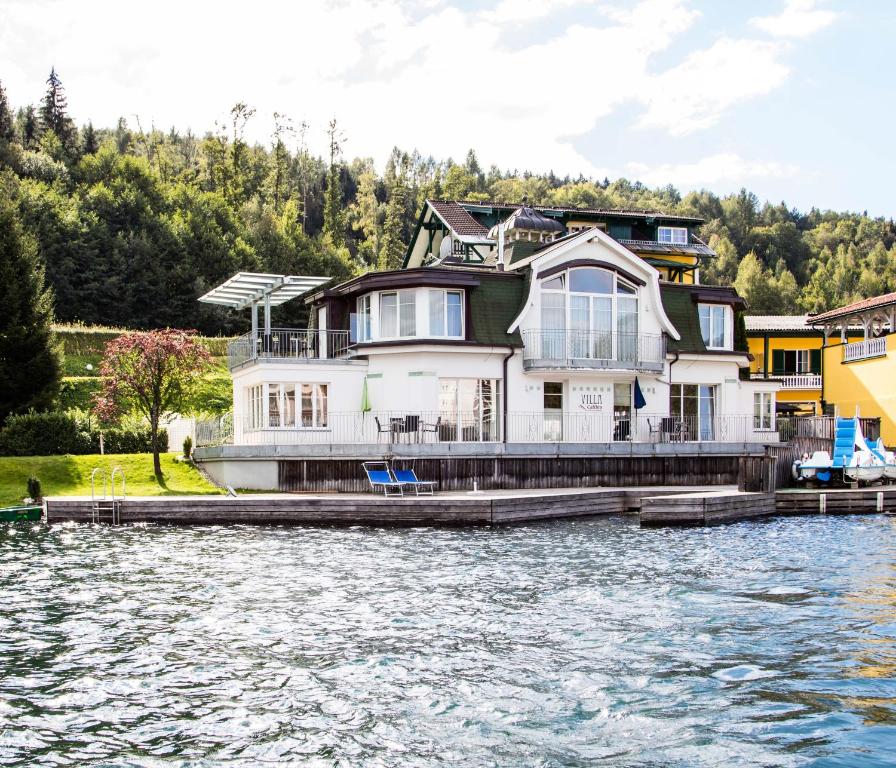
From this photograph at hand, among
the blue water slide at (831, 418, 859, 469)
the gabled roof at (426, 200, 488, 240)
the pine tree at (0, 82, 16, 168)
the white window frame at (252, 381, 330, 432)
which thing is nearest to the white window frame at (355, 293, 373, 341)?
the white window frame at (252, 381, 330, 432)

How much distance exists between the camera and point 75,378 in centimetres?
5188

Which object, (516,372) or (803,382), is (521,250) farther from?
(803,382)

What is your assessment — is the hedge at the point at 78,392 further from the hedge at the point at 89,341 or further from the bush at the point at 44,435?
the bush at the point at 44,435

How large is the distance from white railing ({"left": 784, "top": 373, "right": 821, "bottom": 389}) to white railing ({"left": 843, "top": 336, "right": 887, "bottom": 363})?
3.63 meters

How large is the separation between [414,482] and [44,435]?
1642cm

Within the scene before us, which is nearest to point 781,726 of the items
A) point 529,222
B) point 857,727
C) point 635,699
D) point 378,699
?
point 857,727

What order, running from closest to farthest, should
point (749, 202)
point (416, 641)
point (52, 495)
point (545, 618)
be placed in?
point (416, 641), point (545, 618), point (52, 495), point (749, 202)

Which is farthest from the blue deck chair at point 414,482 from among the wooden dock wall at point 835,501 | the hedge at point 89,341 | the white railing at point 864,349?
the white railing at point 864,349

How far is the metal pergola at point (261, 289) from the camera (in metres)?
34.8

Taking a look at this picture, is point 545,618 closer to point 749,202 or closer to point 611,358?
point 611,358

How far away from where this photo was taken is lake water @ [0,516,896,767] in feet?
32.7

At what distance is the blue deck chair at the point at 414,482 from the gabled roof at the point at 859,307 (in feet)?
101

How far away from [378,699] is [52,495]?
2252 centimetres


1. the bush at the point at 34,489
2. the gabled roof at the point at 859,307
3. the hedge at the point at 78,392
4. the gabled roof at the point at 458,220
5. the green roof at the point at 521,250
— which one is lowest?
the bush at the point at 34,489
